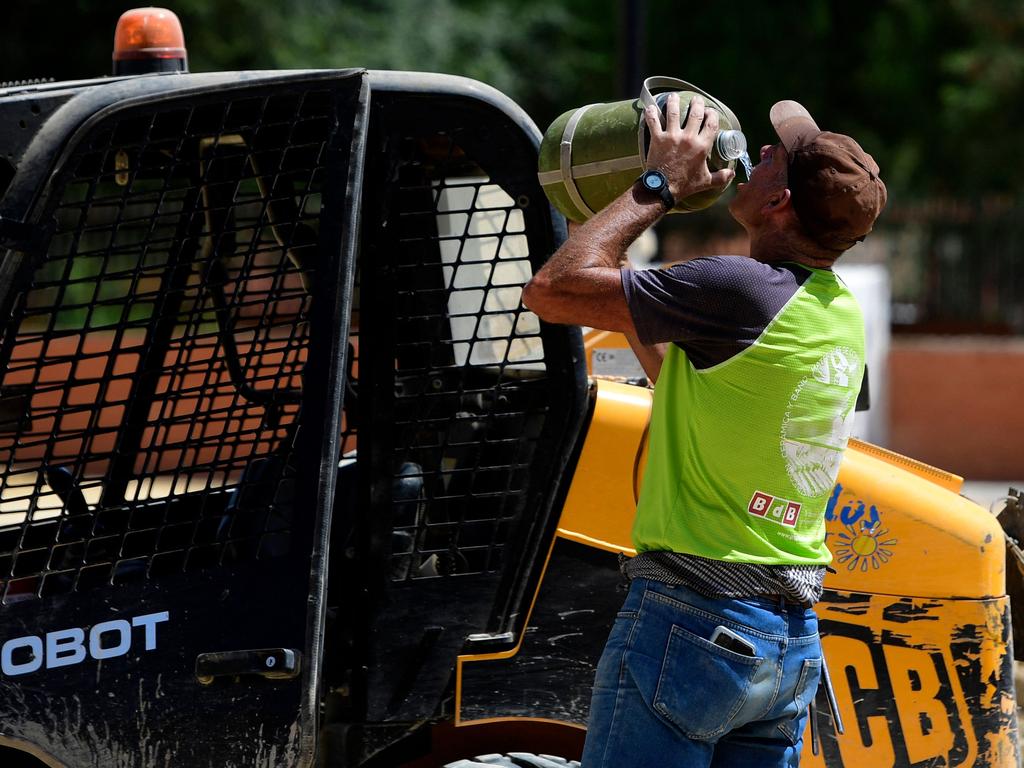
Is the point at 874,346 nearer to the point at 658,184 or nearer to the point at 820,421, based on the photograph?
the point at 820,421

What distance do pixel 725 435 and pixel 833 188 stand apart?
17.6 inches

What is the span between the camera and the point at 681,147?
7.65 feet

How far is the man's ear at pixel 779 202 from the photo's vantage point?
2.33 m

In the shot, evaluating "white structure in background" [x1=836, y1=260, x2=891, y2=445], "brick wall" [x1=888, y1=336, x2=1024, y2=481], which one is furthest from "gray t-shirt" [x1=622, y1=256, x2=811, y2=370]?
"brick wall" [x1=888, y1=336, x2=1024, y2=481]

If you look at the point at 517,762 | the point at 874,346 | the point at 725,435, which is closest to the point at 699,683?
the point at 725,435

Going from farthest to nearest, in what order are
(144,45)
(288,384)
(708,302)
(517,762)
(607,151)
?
(144,45) < (517,762) < (288,384) < (607,151) < (708,302)

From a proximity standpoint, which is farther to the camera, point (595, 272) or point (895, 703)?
point (895, 703)

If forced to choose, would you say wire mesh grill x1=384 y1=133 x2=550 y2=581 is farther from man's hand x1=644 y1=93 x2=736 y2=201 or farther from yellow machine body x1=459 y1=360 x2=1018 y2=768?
man's hand x1=644 y1=93 x2=736 y2=201

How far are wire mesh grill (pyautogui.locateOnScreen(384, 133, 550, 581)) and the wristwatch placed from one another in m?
0.37

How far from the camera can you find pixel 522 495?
2.67 m

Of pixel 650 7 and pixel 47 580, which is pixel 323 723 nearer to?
pixel 47 580

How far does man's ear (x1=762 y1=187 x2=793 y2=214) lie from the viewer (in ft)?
7.64

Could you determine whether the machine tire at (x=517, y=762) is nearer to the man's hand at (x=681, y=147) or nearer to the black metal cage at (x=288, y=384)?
the black metal cage at (x=288, y=384)

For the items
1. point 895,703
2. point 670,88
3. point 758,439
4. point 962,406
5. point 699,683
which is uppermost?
point 670,88
